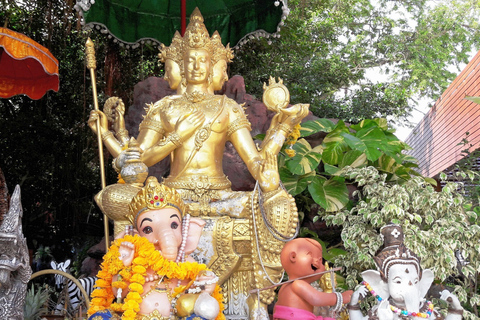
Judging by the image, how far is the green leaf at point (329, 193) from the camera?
196 inches

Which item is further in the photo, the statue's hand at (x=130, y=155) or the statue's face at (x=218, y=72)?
the statue's face at (x=218, y=72)

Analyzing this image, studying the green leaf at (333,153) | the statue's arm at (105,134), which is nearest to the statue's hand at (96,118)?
the statue's arm at (105,134)

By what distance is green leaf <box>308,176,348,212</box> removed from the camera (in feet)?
16.4

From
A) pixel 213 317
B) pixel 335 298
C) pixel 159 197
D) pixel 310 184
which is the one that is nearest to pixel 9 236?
pixel 159 197

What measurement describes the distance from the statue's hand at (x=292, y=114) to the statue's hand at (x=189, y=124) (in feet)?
2.18

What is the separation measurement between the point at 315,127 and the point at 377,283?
Answer: 8.57 feet

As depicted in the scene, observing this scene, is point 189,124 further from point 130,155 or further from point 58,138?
point 58,138

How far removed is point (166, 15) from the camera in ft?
19.4

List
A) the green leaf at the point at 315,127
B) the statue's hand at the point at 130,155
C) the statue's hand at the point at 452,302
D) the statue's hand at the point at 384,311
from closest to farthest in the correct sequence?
the statue's hand at the point at 384,311, the statue's hand at the point at 452,302, the statue's hand at the point at 130,155, the green leaf at the point at 315,127

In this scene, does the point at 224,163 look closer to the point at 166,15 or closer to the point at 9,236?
the point at 166,15

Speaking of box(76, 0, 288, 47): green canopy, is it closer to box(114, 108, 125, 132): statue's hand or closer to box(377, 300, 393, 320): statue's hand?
box(114, 108, 125, 132): statue's hand

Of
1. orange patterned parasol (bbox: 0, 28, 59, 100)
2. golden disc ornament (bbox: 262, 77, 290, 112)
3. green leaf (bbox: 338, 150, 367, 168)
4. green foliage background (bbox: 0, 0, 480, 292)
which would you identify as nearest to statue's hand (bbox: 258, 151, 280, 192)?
golden disc ornament (bbox: 262, 77, 290, 112)

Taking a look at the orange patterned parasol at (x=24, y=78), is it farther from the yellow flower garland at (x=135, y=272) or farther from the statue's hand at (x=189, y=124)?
the yellow flower garland at (x=135, y=272)

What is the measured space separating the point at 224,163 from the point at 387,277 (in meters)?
2.89
